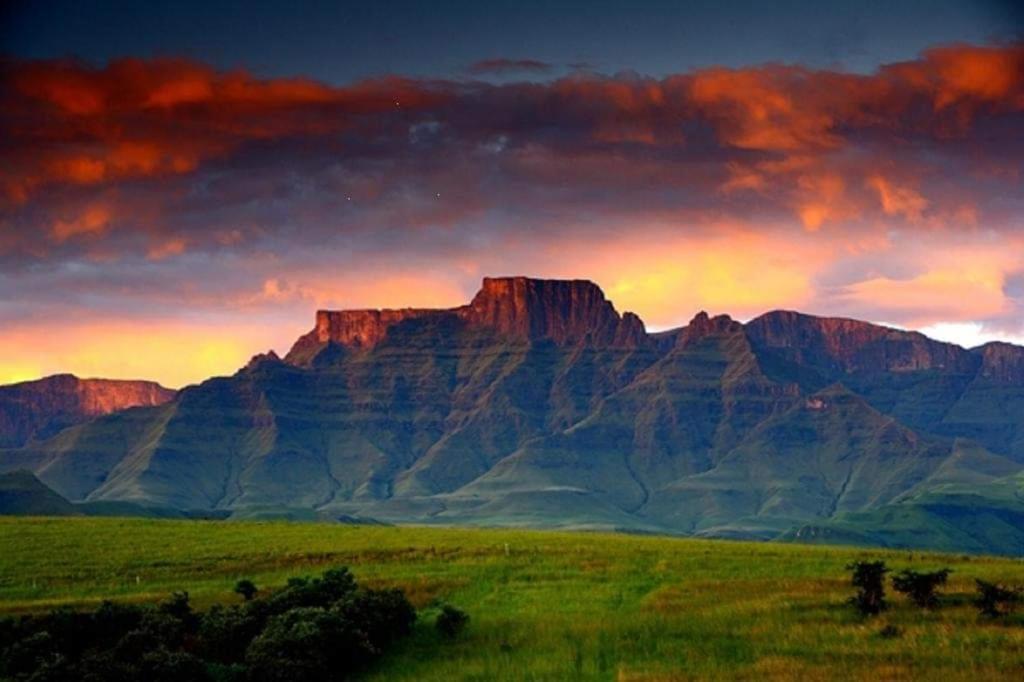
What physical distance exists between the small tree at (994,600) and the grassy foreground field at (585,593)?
54 centimetres

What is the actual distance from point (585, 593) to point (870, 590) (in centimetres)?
1339

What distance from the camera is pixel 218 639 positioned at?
47.3 metres

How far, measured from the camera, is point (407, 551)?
78.6m

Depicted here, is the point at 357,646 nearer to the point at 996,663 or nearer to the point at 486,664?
the point at 486,664

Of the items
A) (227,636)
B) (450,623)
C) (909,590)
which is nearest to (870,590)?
(909,590)

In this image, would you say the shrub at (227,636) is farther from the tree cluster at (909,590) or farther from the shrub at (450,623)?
the tree cluster at (909,590)

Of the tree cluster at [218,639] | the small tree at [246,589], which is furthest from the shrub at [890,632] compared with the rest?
the small tree at [246,589]

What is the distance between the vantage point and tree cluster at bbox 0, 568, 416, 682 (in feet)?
136

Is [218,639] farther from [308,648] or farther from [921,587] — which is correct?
[921,587]

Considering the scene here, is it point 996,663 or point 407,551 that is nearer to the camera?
point 996,663

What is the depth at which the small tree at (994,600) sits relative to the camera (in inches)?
2021

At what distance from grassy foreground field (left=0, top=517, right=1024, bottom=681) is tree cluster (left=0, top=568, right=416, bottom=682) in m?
1.82

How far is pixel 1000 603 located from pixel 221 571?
3817 centimetres

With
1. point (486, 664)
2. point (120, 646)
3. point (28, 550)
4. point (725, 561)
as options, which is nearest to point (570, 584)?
point (725, 561)
